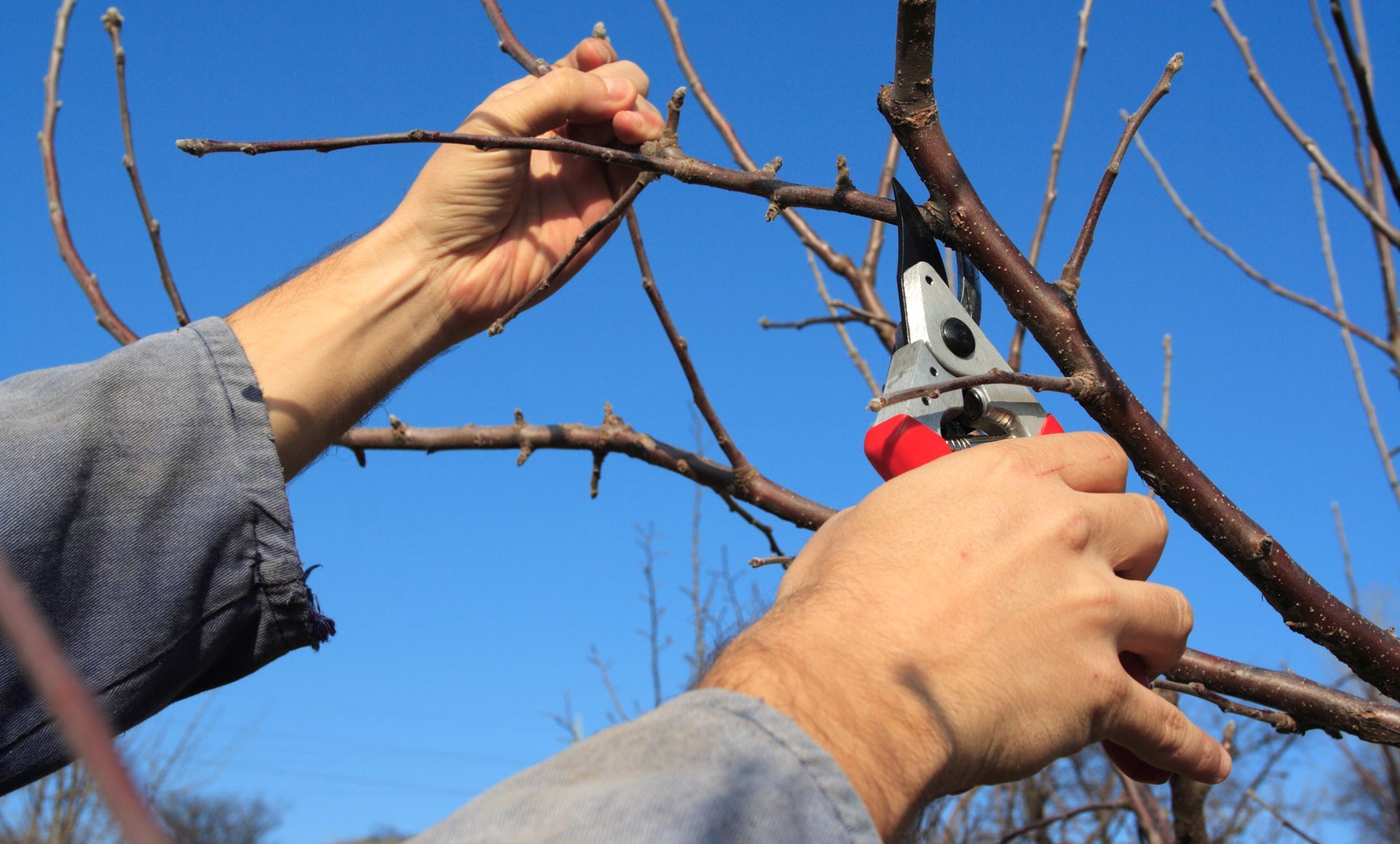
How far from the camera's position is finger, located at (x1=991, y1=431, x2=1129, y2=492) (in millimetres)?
1075

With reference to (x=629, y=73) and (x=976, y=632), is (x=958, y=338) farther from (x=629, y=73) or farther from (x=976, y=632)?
(x=629, y=73)

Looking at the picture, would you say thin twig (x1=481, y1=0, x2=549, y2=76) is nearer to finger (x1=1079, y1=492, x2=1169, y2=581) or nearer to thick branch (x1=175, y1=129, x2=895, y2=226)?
thick branch (x1=175, y1=129, x2=895, y2=226)

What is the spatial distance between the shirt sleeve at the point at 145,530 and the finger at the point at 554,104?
555 mm

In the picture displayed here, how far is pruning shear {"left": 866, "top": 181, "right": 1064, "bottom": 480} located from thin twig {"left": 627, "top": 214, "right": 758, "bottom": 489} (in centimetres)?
90

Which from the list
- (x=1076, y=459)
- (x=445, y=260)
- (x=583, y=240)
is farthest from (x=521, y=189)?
(x=1076, y=459)

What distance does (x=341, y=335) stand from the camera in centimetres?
168

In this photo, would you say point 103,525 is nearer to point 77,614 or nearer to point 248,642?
point 77,614

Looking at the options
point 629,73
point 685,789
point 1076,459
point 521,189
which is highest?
point 629,73

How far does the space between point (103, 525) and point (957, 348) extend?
3.80ft

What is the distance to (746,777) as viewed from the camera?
0.72 m

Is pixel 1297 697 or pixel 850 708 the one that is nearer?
pixel 850 708

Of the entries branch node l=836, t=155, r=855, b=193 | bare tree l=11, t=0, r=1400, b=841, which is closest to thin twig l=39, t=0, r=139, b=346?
bare tree l=11, t=0, r=1400, b=841

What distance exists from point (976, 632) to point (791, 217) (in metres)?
2.09

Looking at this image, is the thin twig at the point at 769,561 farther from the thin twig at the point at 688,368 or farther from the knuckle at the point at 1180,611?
the knuckle at the point at 1180,611
